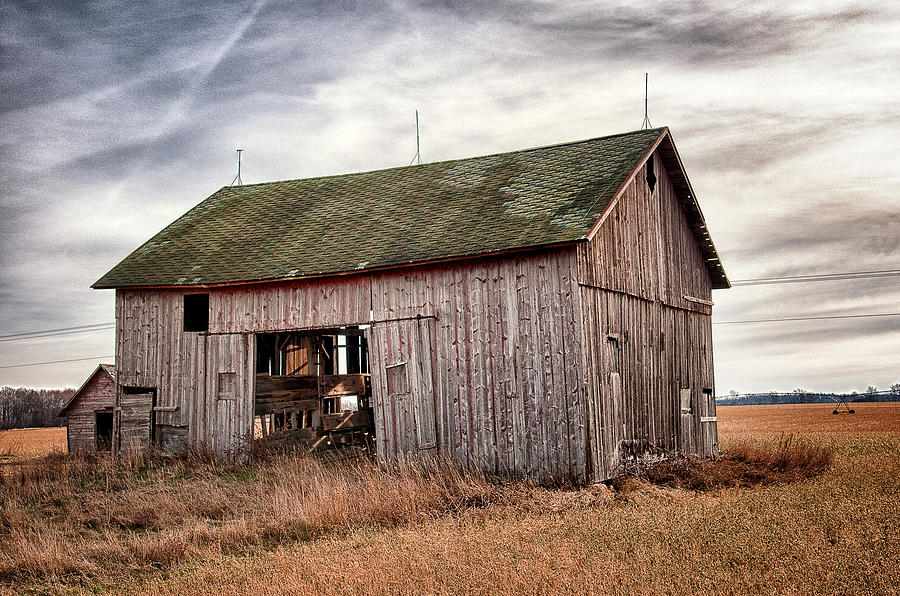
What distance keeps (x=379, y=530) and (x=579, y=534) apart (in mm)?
2897

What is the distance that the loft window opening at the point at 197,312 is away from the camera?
2111cm

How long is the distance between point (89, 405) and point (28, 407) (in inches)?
3041

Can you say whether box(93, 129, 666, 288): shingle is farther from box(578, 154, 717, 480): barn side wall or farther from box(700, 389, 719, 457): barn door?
box(700, 389, 719, 457): barn door

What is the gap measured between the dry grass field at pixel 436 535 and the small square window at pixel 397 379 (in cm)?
176

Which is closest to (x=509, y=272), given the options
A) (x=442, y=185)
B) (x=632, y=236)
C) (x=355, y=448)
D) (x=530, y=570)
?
(x=632, y=236)

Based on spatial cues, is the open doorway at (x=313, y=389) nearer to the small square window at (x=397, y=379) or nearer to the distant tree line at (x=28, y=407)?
the small square window at (x=397, y=379)

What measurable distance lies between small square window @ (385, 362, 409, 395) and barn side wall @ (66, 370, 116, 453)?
57.7 feet

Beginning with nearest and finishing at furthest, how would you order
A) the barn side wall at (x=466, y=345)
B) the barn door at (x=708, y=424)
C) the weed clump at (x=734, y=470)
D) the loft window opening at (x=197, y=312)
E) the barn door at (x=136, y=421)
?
the barn side wall at (x=466, y=345)
the weed clump at (x=734, y=470)
the barn door at (x=136, y=421)
the barn door at (x=708, y=424)
the loft window opening at (x=197, y=312)

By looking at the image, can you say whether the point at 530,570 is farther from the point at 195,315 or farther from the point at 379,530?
Answer: the point at 195,315

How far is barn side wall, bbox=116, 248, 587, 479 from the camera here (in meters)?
15.0

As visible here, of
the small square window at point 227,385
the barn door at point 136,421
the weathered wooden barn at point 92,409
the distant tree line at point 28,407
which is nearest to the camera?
the small square window at point 227,385

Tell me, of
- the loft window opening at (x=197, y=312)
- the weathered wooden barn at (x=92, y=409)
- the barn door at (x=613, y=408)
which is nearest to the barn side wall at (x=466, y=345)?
the barn door at (x=613, y=408)

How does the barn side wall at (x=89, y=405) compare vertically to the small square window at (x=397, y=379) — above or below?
below

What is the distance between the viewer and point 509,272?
15.7 m
